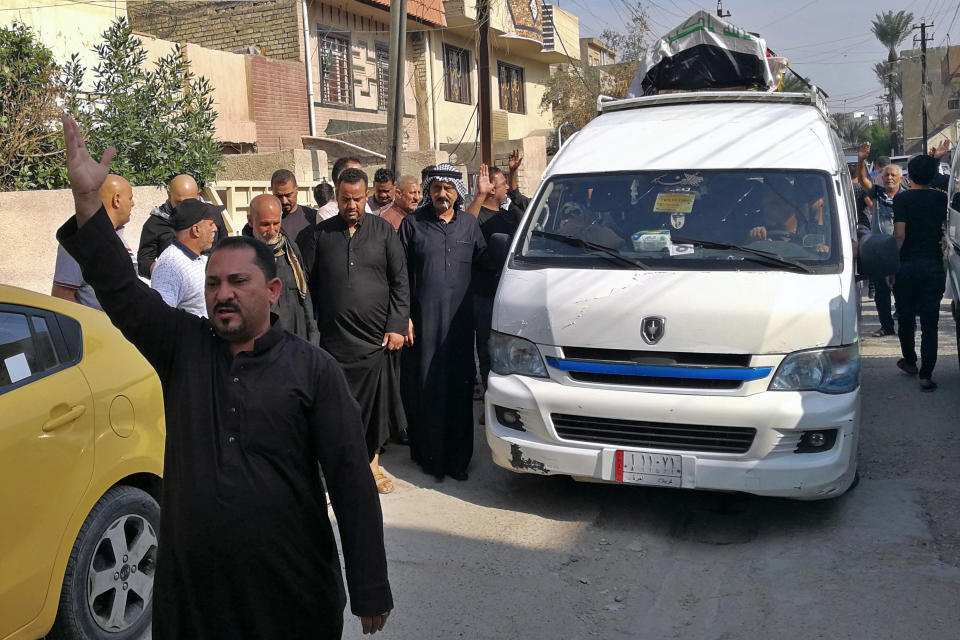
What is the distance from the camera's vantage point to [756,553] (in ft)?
16.4

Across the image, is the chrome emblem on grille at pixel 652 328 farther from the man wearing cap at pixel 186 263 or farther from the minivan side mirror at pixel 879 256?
the man wearing cap at pixel 186 263

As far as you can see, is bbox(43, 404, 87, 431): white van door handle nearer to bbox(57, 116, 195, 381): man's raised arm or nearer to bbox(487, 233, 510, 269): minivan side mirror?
bbox(57, 116, 195, 381): man's raised arm

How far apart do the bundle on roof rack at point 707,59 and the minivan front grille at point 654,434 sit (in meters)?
4.38

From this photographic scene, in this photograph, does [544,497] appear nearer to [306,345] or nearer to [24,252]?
[306,345]

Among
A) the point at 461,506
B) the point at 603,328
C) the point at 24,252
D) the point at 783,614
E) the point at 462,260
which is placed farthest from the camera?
the point at 24,252

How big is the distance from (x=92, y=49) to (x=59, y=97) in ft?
8.75

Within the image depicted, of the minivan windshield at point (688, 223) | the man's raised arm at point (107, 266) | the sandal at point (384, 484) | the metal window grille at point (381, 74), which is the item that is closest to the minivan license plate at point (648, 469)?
the minivan windshield at point (688, 223)

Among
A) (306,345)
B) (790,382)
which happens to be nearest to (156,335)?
(306,345)

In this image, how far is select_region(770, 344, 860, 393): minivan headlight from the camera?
4.93 m

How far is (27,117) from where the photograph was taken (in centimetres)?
944

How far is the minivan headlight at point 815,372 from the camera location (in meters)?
4.93

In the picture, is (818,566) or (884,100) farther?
(884,100)

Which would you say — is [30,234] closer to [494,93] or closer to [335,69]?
[335,69]

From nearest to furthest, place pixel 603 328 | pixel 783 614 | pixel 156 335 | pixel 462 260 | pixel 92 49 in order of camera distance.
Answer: pixel 156 335, pixel 783 614, pixel 603 328, pixel 462 260, pixel 92 49
